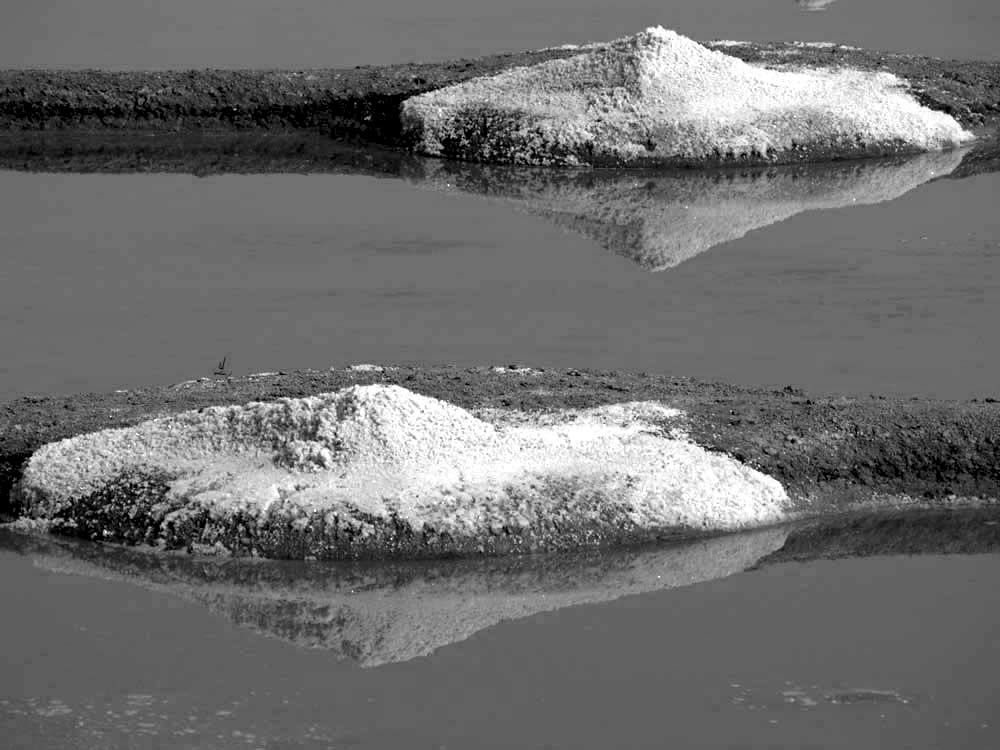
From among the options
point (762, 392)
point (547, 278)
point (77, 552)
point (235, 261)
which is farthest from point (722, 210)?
point (77, 552)

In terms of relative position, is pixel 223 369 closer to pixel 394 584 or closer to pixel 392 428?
pixel 392 428

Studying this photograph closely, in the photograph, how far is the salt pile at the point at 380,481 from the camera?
31.6 ft

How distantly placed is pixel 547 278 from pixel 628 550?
18.1 feet

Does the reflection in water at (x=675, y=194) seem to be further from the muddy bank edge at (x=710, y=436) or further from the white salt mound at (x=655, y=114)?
the muddy bank edge at (x=710, y=436)

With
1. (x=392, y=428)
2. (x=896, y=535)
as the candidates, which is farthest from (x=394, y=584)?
(x=896, y=535)

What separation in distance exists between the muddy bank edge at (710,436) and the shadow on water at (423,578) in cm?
10

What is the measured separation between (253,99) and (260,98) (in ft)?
0.24

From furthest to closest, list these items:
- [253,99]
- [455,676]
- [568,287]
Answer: [253,99], [568,287], [455,676]

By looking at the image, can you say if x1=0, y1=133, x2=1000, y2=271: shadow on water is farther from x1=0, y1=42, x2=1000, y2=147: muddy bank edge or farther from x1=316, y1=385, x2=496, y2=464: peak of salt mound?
x1=316, y1=385, x2=496, y2=464: peak of salt mound

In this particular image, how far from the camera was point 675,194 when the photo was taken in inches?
679

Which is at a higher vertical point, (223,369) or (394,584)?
(223,369)

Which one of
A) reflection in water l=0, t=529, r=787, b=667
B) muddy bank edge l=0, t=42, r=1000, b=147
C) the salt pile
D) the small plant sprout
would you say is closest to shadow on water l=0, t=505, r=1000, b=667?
reflection in water l=0, t=529, r=787, b=667

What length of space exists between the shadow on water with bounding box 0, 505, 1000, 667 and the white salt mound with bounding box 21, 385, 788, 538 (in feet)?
0.69

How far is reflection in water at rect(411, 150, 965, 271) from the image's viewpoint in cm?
1623
